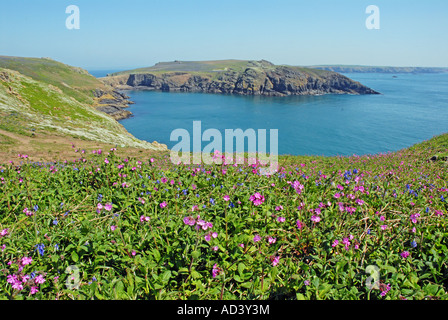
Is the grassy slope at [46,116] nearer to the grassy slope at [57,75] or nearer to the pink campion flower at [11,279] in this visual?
the grassy slope at [57,75]

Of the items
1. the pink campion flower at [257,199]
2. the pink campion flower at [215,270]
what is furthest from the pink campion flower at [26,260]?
the pink campion flower at [257,199]

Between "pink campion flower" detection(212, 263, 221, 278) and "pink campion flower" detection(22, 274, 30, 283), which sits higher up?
"pink campion flower" detection(22, 274, 30, 283)

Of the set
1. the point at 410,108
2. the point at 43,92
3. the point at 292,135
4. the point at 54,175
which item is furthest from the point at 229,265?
the point at 410,108

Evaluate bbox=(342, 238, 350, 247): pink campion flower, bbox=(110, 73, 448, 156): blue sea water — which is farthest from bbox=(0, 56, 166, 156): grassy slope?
bbox=(342, 238, 350, 247): pink campion flower

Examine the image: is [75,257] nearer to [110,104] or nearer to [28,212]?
[28,212]

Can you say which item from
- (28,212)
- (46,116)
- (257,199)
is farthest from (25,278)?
(46,116)

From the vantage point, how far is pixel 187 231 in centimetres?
289

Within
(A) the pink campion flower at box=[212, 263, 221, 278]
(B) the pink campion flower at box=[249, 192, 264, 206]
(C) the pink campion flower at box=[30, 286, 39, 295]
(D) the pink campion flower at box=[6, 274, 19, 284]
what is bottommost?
(C) the pink campion flower at box=[30, 286, 39, 295]

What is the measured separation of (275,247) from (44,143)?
92.3 feet

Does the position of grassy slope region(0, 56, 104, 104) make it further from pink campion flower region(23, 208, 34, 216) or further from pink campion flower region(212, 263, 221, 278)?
pink campion flower region(212, 263, 221, 278)

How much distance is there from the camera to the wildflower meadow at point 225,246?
240 cm

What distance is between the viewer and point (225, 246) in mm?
2906

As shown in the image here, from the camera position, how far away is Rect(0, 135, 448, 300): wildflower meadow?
2.40 meters
